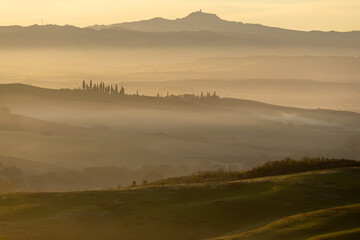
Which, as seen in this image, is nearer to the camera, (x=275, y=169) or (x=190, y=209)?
(x=190, y=209)

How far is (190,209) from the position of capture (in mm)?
38875

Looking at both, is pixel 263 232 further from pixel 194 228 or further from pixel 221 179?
pixel 221 179

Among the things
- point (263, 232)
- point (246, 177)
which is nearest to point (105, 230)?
point (263, 232)

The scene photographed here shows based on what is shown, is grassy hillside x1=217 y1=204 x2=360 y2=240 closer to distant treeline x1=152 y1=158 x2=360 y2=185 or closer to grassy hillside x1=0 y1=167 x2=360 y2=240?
grassy hillside x1=0 y1=167 x2=360 y2=240

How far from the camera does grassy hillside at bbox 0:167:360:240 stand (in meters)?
34.2

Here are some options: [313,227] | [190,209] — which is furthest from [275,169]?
[313,227]

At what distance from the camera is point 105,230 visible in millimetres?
35344

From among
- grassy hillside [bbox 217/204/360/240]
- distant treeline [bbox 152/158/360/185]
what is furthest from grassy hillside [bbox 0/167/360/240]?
distant treeline [bbox 152/158/360/185]

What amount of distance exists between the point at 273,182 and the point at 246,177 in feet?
17.7

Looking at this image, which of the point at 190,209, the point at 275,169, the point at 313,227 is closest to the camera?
the point at 313,227

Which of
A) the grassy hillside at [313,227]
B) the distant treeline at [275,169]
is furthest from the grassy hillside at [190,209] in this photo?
the distant treeline at [275,169]

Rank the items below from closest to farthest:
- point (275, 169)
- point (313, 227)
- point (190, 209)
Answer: point (313, 227) < point (190, 209) < point (275, 169)

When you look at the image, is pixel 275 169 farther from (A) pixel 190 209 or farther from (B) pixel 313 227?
(B) pixel 313 227

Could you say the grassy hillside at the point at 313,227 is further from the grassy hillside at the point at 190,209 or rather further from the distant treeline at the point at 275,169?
the distant treeline at the point at 275,169
